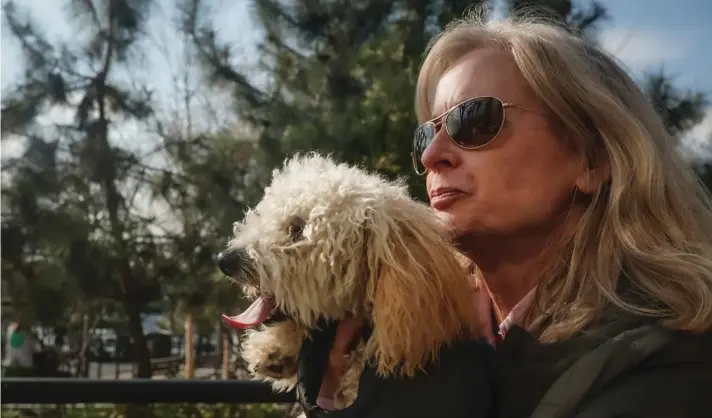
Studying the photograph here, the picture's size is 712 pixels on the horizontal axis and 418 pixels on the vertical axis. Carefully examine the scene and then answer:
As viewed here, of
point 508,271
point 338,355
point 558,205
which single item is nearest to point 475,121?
point 558,205

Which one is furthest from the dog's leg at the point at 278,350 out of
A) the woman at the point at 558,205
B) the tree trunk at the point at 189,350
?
the tree trunk at the point at 189,350

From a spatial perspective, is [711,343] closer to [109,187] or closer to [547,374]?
[547,374]

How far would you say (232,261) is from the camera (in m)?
1.49

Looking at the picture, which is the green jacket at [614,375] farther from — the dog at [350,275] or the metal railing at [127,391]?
the metal railing at [127,391]

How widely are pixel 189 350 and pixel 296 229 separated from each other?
14.0ft

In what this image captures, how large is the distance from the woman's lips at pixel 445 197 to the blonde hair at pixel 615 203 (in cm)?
27

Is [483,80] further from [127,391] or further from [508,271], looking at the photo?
[127,391]

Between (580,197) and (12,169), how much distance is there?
3.70m

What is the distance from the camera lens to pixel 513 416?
1.26m

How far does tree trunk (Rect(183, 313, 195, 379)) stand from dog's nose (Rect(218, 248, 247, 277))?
331cm

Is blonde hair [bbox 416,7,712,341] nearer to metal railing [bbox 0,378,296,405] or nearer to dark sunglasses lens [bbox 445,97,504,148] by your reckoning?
dark sunglasses lens [bbox 445,97,504,148]

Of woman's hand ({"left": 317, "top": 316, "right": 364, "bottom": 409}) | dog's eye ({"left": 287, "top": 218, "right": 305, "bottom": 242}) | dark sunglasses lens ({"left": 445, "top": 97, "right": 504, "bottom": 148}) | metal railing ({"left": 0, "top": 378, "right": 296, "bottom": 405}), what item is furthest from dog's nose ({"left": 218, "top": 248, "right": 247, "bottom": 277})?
metal railing ({"left": 0, "top": 378, "right": 296, "bottom": 405})

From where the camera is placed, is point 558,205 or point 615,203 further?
point 558,205

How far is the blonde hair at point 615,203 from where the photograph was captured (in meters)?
1.32
